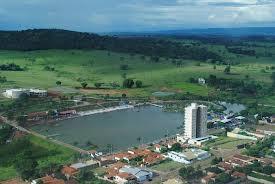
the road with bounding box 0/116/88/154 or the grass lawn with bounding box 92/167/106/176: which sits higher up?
the road with bounding box 0/116/88/154

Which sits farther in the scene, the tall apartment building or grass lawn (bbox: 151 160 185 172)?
the tall apartment building

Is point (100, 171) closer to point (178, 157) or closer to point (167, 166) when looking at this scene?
point (167, 166)

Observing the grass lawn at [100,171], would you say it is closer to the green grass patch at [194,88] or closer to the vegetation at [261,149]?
the vegetation at [261,149]

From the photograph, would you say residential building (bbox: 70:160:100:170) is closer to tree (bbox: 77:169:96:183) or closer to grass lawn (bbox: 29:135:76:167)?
tree (bbox: 77:169:96:183)

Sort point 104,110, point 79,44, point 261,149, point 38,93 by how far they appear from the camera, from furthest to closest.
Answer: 1. point 79,44
2. point 38,93
3. point 104,110
4. point 261,149

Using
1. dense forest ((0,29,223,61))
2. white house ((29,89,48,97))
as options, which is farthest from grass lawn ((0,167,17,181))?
dense forest ((0,29,223,61))

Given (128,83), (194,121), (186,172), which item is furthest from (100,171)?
(128,83)

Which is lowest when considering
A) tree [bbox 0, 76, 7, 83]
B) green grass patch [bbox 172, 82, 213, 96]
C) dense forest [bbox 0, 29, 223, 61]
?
green grass patch [bbox 172, 82, 213, 96]
